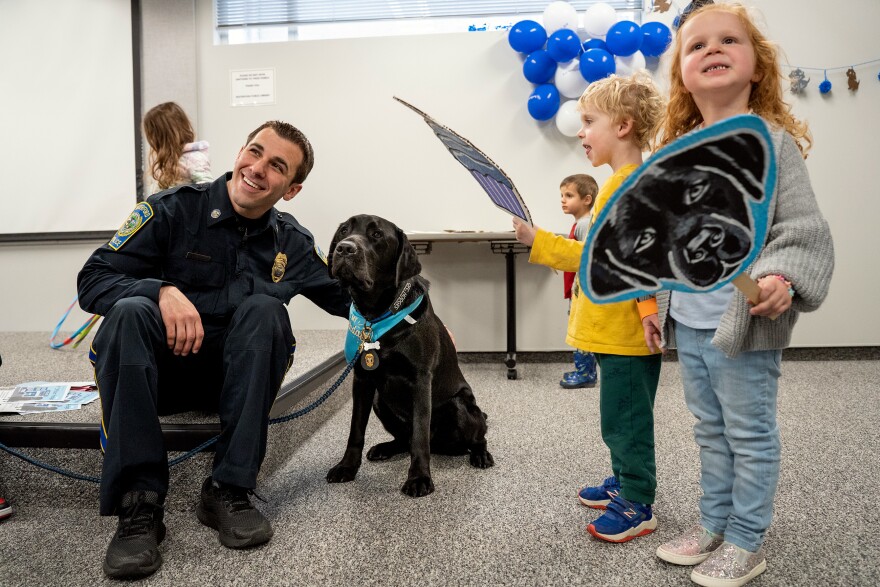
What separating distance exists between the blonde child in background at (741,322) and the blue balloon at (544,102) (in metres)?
2.56

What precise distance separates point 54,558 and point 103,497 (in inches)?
7.7

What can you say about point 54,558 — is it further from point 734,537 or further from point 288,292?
point 734,537

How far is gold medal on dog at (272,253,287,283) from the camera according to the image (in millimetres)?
1638

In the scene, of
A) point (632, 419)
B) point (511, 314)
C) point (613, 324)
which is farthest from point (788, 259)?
point (511, 314)

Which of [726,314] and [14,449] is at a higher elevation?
[726,314]

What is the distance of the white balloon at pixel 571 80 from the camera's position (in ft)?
11.7

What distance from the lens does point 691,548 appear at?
116 centimetres

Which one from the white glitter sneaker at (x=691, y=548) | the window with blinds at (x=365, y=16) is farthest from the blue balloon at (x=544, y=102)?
the white glitter sneaker at (x=691, y=548)

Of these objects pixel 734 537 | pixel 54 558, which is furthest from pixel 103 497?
pixel 734 537

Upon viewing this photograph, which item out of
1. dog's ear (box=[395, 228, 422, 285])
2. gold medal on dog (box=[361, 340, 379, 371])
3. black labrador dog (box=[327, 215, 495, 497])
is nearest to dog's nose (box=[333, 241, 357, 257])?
black labrador dog (box=[327, 215, 495, 497])

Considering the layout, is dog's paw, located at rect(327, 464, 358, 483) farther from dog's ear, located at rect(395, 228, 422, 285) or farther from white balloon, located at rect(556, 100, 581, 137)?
white balloon, located at rect(556, 100, 581, 137)

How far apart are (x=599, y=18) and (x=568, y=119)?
64cm

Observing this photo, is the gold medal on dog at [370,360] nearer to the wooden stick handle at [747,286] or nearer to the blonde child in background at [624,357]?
the blonde child in background at [624,357]

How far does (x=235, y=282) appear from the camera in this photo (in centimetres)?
157
